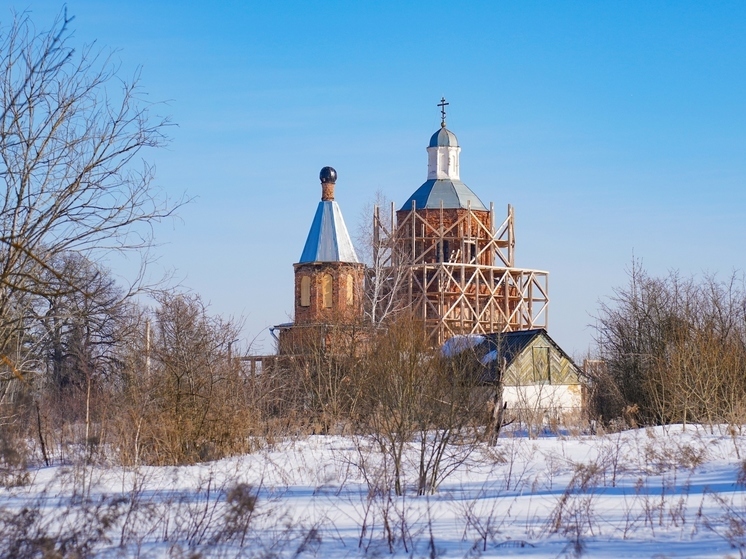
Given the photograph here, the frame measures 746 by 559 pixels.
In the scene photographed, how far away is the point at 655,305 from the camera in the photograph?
23.7 meters

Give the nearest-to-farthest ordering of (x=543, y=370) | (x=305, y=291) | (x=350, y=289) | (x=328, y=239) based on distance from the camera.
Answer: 1. (x=543, y=370)
2. (x=350, y=289)
3. (x=328, y=239)
4. (x=305, y=291)

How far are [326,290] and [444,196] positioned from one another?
39.4 ft

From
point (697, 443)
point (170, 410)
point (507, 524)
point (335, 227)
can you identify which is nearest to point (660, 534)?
point (507, 524)

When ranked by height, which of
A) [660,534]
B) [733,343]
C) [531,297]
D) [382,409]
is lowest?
[660,534]

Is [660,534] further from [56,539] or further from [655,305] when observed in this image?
[655,305]

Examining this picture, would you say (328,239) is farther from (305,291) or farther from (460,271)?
(460,271)

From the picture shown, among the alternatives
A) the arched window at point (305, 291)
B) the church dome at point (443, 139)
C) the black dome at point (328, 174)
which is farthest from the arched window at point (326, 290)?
the church dome at point (443, 139)

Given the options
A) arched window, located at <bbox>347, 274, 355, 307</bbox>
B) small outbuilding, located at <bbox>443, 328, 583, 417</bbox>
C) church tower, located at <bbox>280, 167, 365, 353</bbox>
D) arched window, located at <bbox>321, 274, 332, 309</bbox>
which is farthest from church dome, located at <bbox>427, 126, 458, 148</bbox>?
small outbuilding, located at <bbox>443, 328, 583, 417</bbox>

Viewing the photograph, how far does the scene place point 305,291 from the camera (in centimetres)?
3381

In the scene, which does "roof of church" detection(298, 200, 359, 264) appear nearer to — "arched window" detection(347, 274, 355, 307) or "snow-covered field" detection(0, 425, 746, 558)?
"arched window" detection(347, 274, 355, 307)

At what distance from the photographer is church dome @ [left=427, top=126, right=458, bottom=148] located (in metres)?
44.5

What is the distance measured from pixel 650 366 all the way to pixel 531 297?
2252cm

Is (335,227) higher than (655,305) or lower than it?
higher

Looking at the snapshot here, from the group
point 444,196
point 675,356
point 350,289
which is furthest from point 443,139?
point 675,356
